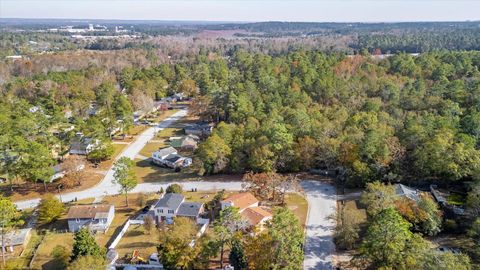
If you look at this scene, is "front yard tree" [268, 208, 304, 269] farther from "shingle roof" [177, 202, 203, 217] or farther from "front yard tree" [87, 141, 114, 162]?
"front yard tree" [87, 141, 114, 162]

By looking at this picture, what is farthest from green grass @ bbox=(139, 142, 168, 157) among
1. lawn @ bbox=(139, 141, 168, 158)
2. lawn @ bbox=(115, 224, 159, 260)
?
lawn @ bbox=(115, 224, 159, 260)

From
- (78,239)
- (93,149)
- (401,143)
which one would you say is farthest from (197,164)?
(401,143)

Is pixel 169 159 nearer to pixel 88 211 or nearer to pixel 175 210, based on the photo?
pixel 175 210

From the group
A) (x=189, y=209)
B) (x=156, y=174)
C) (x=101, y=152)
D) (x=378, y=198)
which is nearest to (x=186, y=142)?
(x=156, y=174)

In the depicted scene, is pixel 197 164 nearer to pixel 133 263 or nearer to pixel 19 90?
pixel 133 263

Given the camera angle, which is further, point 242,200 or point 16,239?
point 242,200

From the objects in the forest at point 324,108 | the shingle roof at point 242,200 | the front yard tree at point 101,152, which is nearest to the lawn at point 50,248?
the shingle roof at point 242,200
